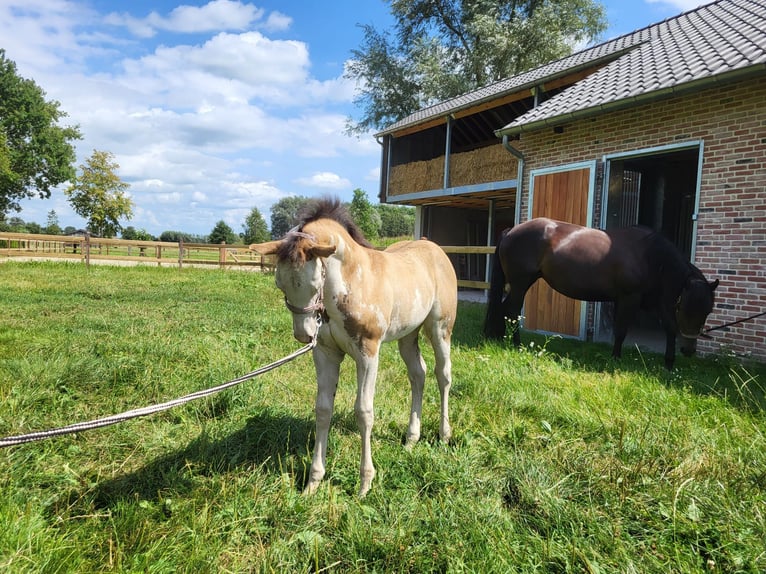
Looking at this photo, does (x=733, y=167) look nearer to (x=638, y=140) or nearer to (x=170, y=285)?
(x=638, y=140)

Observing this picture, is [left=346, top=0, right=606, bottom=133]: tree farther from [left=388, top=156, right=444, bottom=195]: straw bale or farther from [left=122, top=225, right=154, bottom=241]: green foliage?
[left=122, top=225, right=154, bottom=241]: green foliage

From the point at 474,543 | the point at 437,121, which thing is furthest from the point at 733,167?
the point at 437,121

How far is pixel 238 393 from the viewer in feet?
10.7

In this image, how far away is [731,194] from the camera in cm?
552

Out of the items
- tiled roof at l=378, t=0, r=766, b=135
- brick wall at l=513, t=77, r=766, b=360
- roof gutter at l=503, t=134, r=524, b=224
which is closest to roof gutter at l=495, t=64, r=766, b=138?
tiled roof at l=378, t=0, r=766, b=135

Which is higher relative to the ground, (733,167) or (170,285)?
(733,167)

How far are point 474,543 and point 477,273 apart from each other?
667 inches

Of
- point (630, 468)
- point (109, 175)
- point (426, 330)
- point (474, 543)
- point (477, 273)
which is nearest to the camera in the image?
point (474, 543)

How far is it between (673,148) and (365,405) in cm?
616

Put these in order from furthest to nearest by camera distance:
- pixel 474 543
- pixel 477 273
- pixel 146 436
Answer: pixel 477 273 < pixel 146 436 < pixel 474 543

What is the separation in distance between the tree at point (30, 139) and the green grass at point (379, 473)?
36303 mm

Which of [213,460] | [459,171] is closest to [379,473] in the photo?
[213,460]

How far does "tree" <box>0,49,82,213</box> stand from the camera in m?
31.6

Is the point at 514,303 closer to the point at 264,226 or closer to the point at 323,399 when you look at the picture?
the point at 323,399
